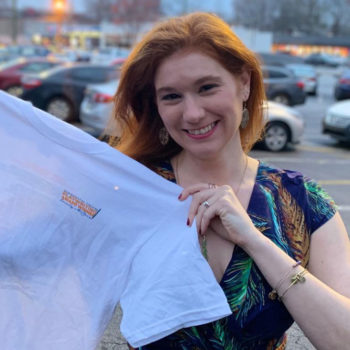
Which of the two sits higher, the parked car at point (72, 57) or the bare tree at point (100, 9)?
the bare tree at point (100, 9)

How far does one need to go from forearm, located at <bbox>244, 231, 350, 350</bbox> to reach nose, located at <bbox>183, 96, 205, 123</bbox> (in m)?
0.41

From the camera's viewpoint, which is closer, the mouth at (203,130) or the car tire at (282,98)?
the mouth at (203,130)

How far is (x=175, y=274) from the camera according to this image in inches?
61.7

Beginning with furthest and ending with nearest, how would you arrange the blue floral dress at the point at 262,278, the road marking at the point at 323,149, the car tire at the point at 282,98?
the car tire at the point at 282,98, the road marking at the point at 323,149, the blue floral dress at the point at 262,278

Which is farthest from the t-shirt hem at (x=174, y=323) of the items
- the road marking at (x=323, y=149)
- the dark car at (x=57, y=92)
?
the dark car at (x=57, y=92)

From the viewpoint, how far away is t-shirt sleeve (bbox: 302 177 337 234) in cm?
173

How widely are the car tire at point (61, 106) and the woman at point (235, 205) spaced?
12.5m

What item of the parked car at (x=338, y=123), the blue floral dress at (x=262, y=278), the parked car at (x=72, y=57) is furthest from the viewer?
the parked car at (x=72, y=57)

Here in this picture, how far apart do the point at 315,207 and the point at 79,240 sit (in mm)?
749

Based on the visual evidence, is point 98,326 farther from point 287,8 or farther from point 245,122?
point 287,8

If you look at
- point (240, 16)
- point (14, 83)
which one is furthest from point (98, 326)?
point (240, 16)

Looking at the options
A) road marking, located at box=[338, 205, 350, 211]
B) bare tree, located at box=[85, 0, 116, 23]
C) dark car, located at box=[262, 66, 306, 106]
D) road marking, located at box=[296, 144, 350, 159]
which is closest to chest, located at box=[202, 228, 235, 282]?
road marking, located at box=[338, 205, 350, 211]

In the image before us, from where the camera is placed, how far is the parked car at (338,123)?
483 inches

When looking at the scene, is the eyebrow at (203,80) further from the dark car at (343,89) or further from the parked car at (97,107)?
the dark car at (343,89)
